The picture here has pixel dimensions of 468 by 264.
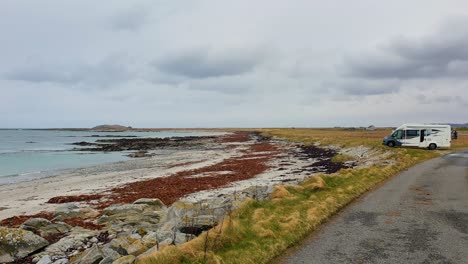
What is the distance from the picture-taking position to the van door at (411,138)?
46.9m

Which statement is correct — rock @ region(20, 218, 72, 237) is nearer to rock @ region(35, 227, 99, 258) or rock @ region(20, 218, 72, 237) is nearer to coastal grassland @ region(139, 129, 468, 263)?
rock @ region(35, 227, 99, 258)

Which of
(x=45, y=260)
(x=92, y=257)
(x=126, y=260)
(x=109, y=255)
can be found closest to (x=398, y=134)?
(x=109, y=255)

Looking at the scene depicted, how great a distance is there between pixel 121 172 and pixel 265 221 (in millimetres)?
31004

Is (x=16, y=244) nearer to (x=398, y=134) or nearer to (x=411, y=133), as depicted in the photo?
(x=398, y=134)

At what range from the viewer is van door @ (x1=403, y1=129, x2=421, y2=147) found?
46.9m

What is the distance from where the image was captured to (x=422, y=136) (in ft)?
153

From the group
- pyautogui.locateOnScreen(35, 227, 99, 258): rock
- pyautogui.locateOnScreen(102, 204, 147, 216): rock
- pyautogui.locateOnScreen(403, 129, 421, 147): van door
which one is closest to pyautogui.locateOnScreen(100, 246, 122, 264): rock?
pyautogui.locateOnScreen(35, 227, 99, 258): rock

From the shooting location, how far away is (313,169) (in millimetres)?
36250

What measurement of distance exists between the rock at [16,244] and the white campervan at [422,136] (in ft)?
153

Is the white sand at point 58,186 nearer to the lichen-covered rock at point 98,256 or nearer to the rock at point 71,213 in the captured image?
the rock at point 71,213

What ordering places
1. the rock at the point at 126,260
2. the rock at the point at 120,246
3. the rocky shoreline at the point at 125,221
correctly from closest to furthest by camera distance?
the rock at the point at 126,260
the rock at the point at 120,246
the rocky shoreline at the point at 125,221

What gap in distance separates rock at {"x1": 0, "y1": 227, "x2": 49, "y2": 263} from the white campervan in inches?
1832

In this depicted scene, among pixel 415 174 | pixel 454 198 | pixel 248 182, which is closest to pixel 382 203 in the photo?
pixel 454 198

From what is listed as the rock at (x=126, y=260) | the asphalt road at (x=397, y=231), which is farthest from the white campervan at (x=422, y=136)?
the rock at (x=126, y=260)
